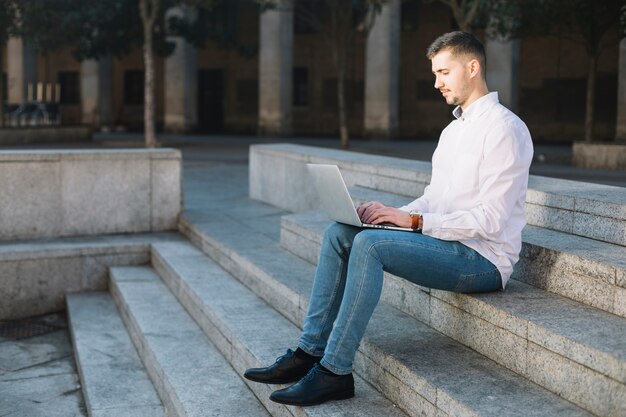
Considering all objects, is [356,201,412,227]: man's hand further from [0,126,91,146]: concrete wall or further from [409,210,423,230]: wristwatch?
[0,126,91,146]: concrete wall

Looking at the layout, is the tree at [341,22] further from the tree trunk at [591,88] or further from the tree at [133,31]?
the tree trunk at [591,88]

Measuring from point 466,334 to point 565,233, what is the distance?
4.00 ft

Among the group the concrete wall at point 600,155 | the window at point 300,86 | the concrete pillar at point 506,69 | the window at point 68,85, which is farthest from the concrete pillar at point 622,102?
the window at point 68,85

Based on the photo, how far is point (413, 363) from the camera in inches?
162

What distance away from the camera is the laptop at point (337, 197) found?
13.8 feet

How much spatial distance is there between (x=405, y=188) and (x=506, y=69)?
18.9 metres

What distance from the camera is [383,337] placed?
15.1 ft

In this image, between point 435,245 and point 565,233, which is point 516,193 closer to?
point 435,245

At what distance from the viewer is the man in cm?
403

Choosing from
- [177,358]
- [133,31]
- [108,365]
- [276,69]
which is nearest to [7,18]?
[133,31]

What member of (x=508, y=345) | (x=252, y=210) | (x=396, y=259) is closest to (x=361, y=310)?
(x=396, y=259)

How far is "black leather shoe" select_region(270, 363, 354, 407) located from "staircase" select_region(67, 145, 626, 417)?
6cm

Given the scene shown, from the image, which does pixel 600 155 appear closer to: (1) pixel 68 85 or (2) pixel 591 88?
(2) pixel 591 88

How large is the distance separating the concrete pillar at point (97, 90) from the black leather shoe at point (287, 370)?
3142 centimetres
